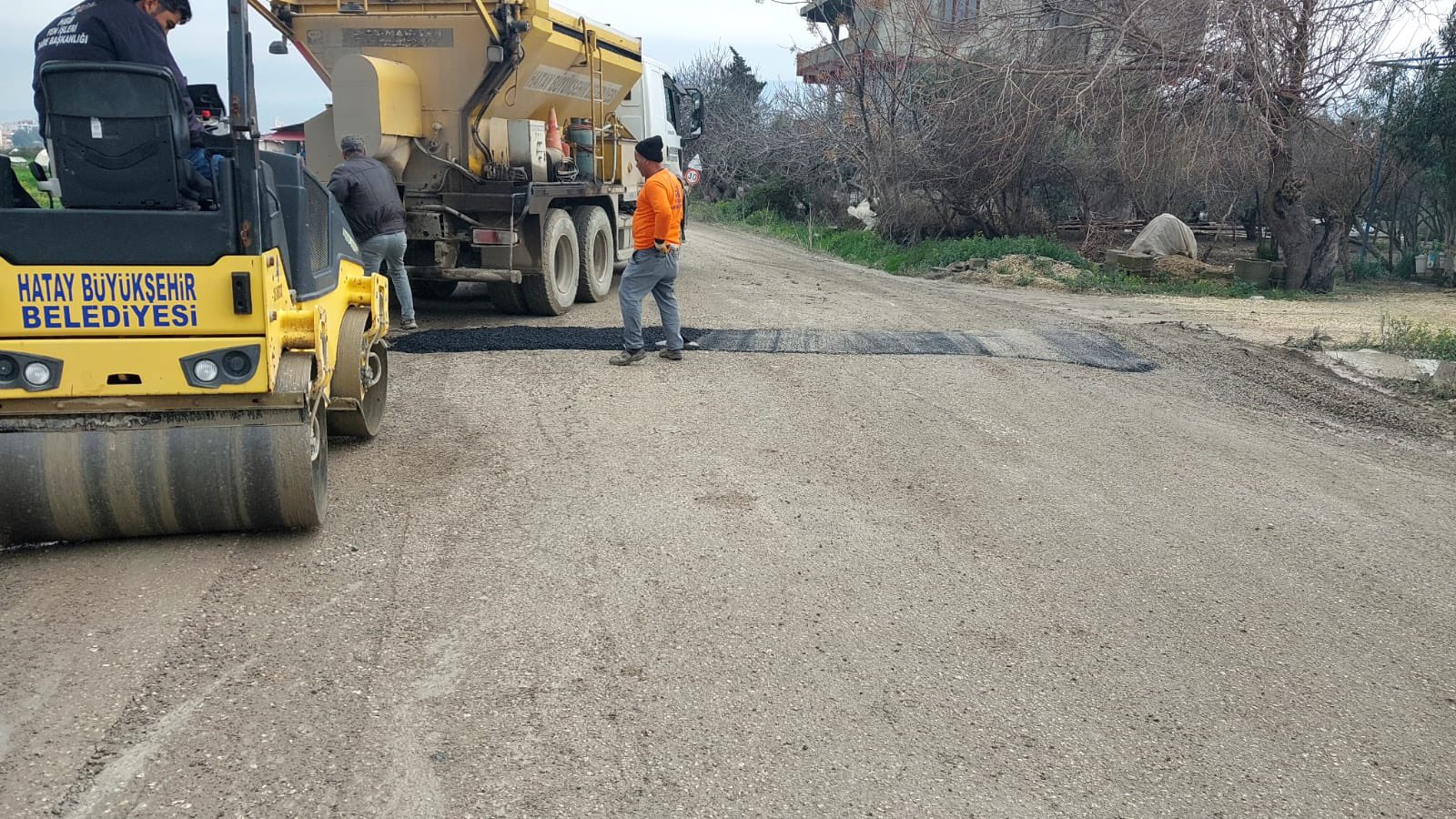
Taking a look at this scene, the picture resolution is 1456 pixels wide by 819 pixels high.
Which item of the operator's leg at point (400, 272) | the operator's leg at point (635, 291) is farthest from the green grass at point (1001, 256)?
the operator's leg at point (400, 272)

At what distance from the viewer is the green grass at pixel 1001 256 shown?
15867 mm

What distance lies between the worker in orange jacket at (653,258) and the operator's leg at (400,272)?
199cm

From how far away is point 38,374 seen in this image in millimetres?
4168

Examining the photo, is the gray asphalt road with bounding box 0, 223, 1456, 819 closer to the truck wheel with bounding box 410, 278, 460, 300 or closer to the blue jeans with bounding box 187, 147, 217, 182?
the blue jeans with bounding box 187, 147, 217, 182

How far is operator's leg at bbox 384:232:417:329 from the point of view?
9.20m

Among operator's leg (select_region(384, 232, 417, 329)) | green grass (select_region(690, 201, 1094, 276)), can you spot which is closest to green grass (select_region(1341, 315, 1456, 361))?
green grass (select_region(690, 201, 1094, 276))

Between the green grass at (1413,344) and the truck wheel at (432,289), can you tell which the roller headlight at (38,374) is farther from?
the green grass at (1413,344)

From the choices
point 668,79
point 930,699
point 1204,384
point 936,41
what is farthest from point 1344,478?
point 936,41

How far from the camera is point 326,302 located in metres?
5.24

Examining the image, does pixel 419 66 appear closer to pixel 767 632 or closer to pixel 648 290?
pixel 648 290

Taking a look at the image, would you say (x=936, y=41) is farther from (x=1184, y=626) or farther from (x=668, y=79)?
(x=1184, y=626)

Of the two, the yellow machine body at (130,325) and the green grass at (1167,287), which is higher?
the yellow machine body at (130,325)

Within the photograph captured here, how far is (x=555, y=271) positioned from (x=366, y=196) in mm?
2752

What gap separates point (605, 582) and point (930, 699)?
4.74 feet
